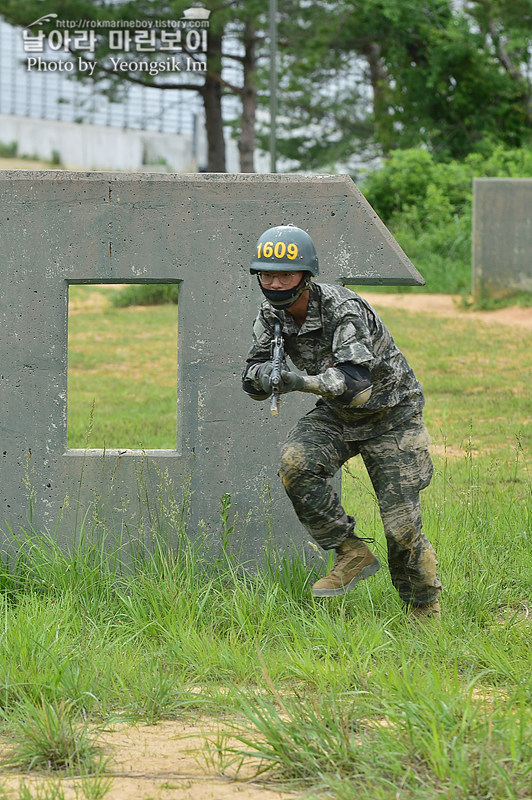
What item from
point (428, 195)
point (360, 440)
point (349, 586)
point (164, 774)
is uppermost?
point (428, 195)

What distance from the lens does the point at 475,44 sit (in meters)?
23.8

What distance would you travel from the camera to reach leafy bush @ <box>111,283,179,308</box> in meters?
16.5

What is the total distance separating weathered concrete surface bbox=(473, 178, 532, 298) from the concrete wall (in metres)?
25.1

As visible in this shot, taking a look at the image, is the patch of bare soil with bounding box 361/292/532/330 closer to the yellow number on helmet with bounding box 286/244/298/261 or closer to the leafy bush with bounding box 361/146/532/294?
the leafy bush with bounding box 361/146/532/294

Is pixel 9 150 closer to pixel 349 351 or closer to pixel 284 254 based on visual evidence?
pixel 284 254

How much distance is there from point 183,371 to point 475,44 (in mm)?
20740

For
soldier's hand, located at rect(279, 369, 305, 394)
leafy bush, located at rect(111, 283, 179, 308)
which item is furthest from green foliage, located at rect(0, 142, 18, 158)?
soldier's hand, located at rect(279, 369, 305, 394)

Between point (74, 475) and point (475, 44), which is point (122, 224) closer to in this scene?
point (74, 475)

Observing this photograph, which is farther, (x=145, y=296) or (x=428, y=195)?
(x=428, y=195)

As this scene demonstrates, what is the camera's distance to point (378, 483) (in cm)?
449

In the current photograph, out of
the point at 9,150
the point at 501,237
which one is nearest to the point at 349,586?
the point at 501,237

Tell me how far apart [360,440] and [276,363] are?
0.68 m

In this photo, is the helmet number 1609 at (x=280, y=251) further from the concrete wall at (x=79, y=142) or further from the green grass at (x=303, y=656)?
the concrete wall at (x=79, y=142)

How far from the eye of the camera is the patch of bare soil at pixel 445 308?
45.4 ft
